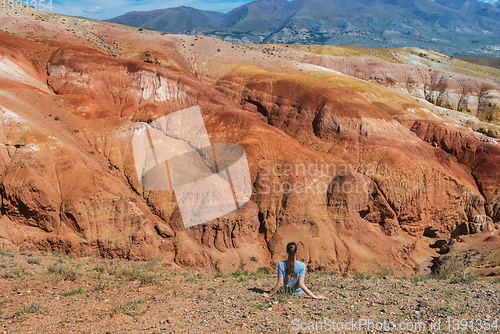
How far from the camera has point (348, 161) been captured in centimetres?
2988

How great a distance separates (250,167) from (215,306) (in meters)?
17.2

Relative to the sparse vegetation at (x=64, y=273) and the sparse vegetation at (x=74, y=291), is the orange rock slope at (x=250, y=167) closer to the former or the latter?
the sparse vegetation at (x=64, y=273)

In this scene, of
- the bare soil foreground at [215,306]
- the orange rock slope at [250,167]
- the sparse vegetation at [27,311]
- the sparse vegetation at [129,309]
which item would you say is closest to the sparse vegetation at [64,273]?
the bare soil foreground at [215,306]

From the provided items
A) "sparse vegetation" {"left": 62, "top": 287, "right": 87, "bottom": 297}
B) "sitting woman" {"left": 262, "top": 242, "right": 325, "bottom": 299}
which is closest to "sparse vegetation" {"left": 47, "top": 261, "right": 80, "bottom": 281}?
"sparse vegetation" {"left": 62, "top": 287, "right": 87, "bottom": 297}

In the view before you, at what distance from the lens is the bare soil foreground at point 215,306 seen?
7461mm

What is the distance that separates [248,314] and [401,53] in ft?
369

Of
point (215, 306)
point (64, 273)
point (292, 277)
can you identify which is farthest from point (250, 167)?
point (215, 306)

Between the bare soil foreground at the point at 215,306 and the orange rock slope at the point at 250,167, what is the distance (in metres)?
8.46

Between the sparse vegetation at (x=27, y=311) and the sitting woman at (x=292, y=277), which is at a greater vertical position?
the sitting woman at (x=292, y=277)

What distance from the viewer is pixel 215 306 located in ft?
28.5

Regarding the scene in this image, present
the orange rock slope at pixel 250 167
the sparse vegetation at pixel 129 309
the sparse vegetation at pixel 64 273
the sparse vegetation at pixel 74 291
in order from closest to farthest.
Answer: the sparse vegetation at pixel 129 309
the sparse vegetation at pixel 74 291
the sparse vegetation at pixel 64 273
the orange rock slope at pixel 250 167

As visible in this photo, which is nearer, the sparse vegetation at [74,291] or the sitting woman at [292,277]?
the sitting woman at [292,277]

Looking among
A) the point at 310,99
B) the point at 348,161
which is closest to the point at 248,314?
the point at 348,161

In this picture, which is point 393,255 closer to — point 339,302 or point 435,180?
point 435,180
